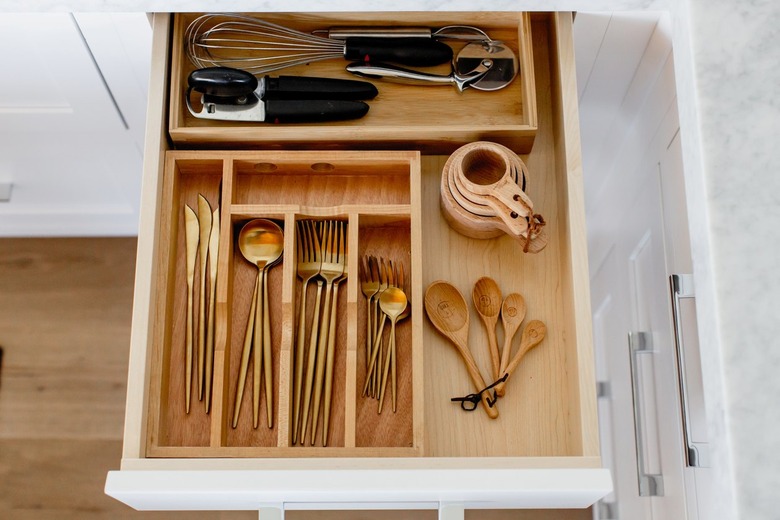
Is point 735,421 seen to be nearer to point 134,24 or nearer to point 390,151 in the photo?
point 390,151

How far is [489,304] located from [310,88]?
1.20 feet

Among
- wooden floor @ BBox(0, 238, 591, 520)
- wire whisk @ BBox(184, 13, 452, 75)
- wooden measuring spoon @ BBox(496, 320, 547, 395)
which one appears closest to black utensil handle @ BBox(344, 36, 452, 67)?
wire whisk @ BBox(184, 13, 452, 75)

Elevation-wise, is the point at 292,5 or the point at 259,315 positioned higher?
the point at 292,5

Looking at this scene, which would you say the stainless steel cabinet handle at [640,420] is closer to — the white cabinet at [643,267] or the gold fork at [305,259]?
the white cabinet at [643,267]

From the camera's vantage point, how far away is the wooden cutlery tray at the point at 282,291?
0.98 meters

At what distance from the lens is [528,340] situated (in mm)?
1063

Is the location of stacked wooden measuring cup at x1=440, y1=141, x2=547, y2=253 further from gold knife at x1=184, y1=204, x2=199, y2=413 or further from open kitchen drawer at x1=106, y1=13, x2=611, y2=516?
gold knife at x1=184, y1=204, x2=199, y2=413

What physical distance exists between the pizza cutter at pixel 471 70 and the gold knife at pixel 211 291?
0.28m

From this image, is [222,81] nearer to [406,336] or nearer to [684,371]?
[406,336]

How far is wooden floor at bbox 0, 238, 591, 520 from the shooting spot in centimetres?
157

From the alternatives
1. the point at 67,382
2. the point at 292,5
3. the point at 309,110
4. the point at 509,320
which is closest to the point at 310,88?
the point at 309,110

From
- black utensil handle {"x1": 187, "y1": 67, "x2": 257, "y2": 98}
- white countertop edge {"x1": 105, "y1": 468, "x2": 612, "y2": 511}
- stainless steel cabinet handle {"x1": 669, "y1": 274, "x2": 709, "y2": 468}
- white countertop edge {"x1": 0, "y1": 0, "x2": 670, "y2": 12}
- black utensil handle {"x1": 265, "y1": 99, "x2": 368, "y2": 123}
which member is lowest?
white countertop edge {"x1": 105, "y1": 468, "x2": 612, "y2": 511}

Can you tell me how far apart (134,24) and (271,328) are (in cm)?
44

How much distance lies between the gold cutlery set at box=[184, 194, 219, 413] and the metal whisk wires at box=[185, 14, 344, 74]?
20 cm
